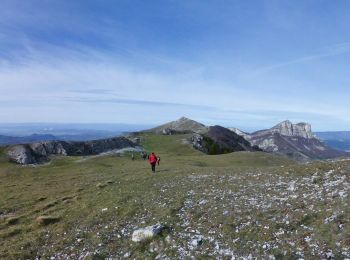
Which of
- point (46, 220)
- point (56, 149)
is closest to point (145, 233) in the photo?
point (46, 220)

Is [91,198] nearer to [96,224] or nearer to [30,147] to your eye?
[96,224]

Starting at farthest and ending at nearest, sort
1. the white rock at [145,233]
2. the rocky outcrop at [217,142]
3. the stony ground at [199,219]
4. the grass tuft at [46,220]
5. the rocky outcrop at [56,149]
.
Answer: the rocky outcrop at [217,142]
the rocky outcrop at [56,149]
the grass tuft at [46,220]
the white rock at [145,233]
the stony ground at [199,219]

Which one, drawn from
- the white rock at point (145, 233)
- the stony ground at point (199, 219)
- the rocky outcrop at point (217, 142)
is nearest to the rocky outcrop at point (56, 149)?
the rocky outcrop at point (217, 142)

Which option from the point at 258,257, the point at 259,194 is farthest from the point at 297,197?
the point at 258,257

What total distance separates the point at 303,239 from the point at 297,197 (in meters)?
7.47

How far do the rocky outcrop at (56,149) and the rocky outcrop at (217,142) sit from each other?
24.4 m

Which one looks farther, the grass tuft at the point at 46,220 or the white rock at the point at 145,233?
the grass tuft at the point at 46,220

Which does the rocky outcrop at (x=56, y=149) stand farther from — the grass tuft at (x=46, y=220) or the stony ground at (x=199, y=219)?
the grass tuft at (x=46, y=220)

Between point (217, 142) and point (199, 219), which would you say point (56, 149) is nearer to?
point (217, 142)

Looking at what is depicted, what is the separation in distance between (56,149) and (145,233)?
74214mm

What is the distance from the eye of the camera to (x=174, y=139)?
123000 millimetres

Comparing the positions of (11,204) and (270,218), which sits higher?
(270,218)

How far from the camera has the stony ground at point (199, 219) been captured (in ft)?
62.8

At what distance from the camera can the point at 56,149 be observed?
91062 mm
